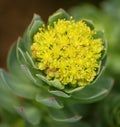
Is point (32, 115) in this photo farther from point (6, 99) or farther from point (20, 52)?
point (20, 52)

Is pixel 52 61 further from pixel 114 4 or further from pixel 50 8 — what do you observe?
pixel 50 8

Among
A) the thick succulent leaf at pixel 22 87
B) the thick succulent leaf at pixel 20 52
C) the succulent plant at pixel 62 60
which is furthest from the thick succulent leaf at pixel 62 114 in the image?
the thick succulent leaf at pixel 20 52

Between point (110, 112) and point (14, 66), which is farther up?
point (14, 66)

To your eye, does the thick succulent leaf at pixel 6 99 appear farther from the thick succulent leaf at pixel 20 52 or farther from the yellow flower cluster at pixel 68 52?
the yellow flower cluster at pixel 68 52

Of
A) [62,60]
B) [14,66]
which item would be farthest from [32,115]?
[62,60]

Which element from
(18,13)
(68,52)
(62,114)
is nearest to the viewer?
(68,52)

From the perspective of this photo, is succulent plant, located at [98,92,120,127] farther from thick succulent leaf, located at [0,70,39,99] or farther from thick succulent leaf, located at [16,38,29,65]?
thick succulent leaf, located at [16,38,29,65]

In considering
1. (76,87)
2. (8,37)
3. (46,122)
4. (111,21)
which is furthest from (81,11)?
(76,87)
